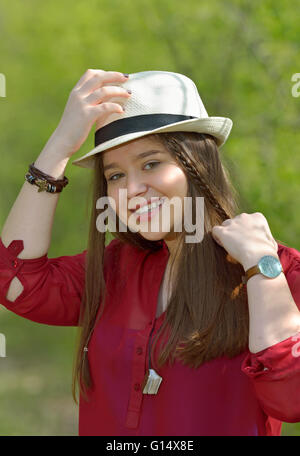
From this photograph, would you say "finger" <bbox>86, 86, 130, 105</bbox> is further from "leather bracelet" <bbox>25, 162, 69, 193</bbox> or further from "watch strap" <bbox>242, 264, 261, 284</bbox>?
"watch strap" <bbox>242, 264, 261, 284</bbox>

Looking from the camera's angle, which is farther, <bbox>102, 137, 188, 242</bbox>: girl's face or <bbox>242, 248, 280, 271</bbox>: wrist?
<bbox>102, 137, 188, 242</bbox>: girl's face

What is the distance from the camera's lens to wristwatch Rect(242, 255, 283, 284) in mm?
1854

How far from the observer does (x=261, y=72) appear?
15.1 feet

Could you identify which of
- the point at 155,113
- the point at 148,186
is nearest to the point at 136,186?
the point at 148,186

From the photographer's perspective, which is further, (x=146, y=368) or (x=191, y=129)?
(x=191, y=129)

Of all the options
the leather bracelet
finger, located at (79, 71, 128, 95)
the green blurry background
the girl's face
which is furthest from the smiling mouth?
the green blurry background

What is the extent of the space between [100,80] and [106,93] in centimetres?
6

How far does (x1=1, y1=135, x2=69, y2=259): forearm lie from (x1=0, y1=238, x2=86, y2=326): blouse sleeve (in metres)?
0.03

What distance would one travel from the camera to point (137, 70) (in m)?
5.14

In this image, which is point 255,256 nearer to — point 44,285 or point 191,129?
point 191,129

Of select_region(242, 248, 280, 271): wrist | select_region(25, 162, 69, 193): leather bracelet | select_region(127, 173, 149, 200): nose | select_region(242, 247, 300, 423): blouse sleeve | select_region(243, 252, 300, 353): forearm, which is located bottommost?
select_region(242, 247, 300, 423): blouse sleeve

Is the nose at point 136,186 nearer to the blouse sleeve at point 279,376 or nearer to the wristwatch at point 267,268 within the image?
the wristwatch at point 267,268

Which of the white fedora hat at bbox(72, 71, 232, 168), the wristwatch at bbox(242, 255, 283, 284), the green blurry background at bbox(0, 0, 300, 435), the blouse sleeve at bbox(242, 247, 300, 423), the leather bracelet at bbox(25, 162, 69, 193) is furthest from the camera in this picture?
the green blurry background at bbox(0, 0, 300, 435)
